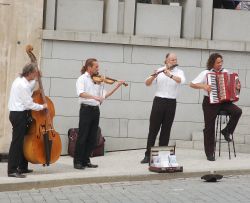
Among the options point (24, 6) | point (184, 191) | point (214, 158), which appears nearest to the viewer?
point (184, 191)

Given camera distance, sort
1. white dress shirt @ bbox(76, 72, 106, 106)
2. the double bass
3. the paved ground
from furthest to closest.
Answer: white dress shirt @ bbox(76, 72, 106, 106) < the double bass < the paved ground

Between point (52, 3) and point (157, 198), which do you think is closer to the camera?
point (157, 198)

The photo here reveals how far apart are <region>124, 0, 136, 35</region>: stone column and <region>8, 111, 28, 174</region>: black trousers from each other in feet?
13.7

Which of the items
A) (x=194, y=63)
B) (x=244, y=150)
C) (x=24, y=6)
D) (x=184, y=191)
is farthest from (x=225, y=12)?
(x=184, y=191)

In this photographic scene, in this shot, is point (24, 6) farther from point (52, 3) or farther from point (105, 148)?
point (105, 148)

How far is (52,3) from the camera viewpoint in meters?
14.0

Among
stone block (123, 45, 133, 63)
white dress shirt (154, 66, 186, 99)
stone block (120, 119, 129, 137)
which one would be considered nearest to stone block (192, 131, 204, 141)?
stone block (120, 119, 129, 137)

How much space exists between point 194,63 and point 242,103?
129 centimetres

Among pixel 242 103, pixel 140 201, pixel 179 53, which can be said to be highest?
pixel 179 53

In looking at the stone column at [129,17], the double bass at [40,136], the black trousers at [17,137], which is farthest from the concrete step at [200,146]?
the black trousers at [17,137]

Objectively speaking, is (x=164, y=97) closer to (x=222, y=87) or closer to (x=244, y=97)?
(x=222, y=87)

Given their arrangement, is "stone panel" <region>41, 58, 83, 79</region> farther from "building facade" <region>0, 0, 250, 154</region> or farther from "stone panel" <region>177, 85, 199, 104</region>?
"stone panel" <region>177, 85, 199, 104</region>

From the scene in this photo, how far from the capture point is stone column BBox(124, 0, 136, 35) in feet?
47.2

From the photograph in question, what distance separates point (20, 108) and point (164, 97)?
2625mm
